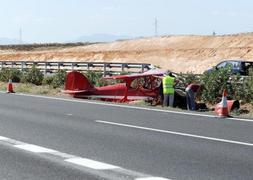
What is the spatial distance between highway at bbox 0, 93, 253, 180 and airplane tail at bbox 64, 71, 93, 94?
5.70 meters

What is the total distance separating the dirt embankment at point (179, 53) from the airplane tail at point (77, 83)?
117ft

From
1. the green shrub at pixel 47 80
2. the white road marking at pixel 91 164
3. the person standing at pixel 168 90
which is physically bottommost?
the green shrub at pixel 47 80

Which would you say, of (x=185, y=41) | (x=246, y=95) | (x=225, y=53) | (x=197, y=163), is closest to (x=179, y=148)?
(x=197, y=163)

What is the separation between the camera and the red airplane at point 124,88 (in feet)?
71.3

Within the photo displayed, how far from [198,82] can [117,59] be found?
176 feet

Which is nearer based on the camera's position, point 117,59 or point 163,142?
point 163,142

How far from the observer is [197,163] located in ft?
29.9

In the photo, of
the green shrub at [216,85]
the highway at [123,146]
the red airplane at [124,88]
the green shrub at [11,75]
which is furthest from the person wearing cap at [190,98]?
the green shrub at [11,75]

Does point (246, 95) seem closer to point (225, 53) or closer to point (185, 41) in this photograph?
point (225, 53)

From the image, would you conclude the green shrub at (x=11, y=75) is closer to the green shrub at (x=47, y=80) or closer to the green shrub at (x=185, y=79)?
the green shrub at (x=47, y=80)

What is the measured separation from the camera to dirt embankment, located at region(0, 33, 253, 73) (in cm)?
6531

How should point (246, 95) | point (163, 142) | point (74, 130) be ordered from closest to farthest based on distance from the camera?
point (163, 142), point (74, 130), point (246, 95)

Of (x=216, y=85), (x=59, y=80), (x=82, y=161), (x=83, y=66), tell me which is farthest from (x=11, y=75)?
(x=82, y=161)

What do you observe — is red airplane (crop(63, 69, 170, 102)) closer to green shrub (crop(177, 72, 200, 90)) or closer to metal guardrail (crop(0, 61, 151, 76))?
green shrub (crop(177, 72, 200, 90))
